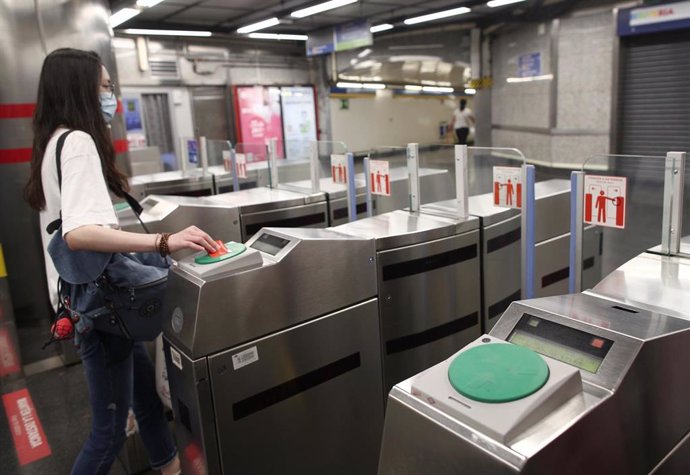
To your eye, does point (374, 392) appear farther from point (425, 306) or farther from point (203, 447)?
point (203, 447)

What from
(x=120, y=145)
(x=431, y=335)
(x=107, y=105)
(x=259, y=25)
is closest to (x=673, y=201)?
(x=431, y=335)

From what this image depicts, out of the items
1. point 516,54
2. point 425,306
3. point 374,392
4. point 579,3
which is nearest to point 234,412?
point 374,392

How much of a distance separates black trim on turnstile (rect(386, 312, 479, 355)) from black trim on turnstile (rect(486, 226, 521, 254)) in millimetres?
289

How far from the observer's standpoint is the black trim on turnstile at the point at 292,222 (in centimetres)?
282

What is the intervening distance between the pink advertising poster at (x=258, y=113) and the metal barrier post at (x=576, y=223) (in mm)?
8368

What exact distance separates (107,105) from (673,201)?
1706 millimetres

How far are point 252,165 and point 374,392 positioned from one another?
291 cm

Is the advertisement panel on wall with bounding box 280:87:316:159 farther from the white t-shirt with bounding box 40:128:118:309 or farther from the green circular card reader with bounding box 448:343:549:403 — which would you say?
the green circular card reader with bounding box 448:343:549:403

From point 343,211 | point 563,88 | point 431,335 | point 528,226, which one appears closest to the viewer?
point 528,226

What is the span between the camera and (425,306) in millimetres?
2068

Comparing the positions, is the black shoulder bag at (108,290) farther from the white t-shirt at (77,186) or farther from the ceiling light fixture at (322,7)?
the ceiling light fixture at (322,7)

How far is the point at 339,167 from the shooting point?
9.29 ft

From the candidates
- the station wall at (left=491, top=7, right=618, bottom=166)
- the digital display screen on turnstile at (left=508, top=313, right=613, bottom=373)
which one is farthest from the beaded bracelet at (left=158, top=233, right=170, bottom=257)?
the station wall at (left=491, top=7, right=618, bottom=166)

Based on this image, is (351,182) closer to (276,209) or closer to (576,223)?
(276,209)
